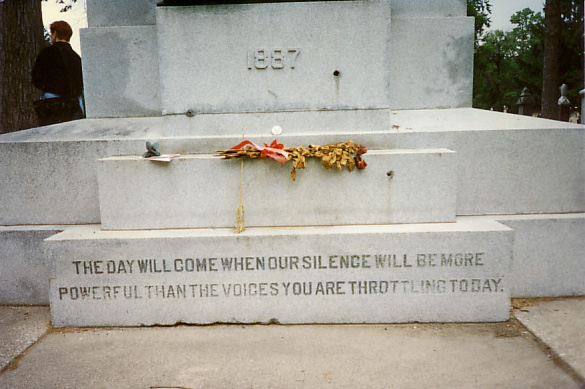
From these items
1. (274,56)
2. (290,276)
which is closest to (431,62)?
(274,56)

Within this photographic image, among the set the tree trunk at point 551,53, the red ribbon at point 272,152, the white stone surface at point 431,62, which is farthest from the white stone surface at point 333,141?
the tree trunk at point 551,53

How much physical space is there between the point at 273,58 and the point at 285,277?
6.59ft

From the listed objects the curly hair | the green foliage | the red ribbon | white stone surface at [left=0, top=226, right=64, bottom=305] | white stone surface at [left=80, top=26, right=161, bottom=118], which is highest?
the green foliage

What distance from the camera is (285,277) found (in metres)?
3.33

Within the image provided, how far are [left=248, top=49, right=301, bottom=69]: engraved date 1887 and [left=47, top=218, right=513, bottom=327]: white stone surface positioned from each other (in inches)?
63.0

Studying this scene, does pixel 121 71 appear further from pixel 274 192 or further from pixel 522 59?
pixel 522 59

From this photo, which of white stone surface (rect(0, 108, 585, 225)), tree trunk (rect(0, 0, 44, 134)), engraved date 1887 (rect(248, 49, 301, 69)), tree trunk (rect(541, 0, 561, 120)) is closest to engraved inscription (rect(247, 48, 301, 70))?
engraved date 1887 (rect(248, 49, 301, 69))

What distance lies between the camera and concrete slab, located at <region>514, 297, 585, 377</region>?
2.82 m

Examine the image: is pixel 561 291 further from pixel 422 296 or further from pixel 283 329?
pixel 283 329

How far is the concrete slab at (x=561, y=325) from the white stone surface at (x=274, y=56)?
2.18m

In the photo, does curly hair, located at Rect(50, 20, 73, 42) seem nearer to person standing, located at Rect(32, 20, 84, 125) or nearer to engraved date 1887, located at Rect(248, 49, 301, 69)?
person standing, located at Rect(32, 20, 84, 125)

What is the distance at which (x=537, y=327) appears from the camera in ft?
10.6

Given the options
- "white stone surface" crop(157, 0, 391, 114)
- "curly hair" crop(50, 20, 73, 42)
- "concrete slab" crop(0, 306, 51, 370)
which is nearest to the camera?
"concrete slab" crop(0, 306, 51, 370)

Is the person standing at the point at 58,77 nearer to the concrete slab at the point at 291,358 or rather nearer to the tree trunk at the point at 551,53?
the concrete slab at the point at 291,358
